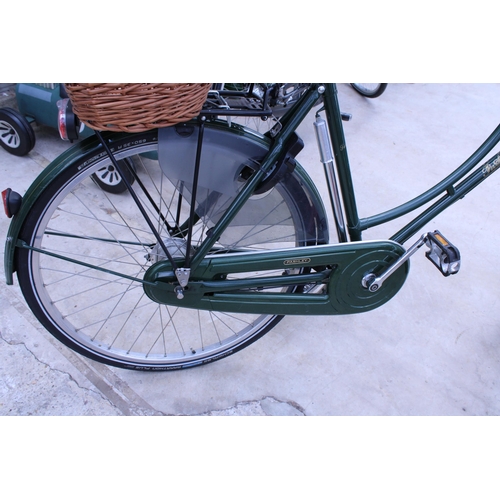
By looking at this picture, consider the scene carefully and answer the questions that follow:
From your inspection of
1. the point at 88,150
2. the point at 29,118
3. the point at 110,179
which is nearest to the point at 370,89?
the point at 110,179

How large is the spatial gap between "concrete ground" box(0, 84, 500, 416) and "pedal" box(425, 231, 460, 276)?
524 millimetres

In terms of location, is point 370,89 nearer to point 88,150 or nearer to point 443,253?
point 443,253

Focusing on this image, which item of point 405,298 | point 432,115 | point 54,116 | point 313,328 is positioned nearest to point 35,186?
point 313,328

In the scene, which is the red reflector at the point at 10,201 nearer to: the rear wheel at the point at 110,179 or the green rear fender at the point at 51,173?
the green rear fender at the point at 51,173

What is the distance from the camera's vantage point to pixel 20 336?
1.70 m

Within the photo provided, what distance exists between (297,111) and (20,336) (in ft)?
A: 4.14

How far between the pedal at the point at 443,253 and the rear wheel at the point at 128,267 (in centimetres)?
34

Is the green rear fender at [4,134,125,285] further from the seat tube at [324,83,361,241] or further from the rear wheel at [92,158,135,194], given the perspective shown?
the rear wheel at [92,158,135,194]

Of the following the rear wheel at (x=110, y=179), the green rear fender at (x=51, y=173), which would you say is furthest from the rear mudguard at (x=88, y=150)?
the rear wheel at (x=110, y=179)

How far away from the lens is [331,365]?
1747 mm

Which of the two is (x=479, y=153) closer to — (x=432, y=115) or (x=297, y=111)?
(x=297, y=111)

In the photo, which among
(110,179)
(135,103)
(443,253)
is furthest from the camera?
(110,179)

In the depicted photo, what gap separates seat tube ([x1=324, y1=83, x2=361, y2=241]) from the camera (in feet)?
4.00

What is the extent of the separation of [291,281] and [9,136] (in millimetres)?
1784
